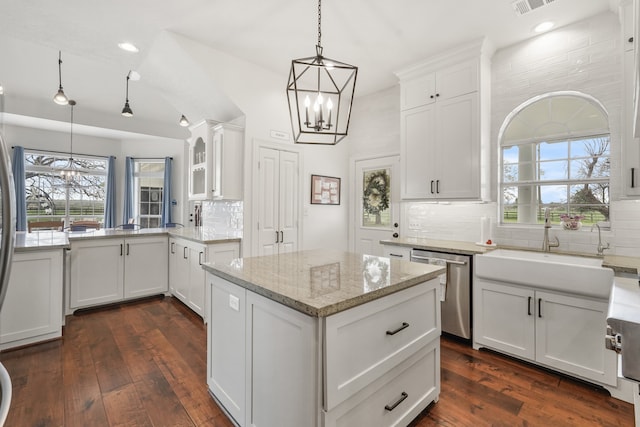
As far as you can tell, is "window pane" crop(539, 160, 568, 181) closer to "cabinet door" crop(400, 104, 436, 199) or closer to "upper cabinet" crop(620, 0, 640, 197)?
"upper cabinet" crop(620, 0, 640, 197)

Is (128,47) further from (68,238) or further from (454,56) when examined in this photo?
(454,56)

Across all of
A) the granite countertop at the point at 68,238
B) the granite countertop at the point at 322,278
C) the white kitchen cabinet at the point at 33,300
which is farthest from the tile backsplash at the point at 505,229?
the white kitchen cabinet at the point at 33,300

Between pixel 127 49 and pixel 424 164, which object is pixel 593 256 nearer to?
pixel 424 164

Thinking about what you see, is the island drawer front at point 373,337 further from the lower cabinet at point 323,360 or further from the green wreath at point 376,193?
the green wreath at point 376,193

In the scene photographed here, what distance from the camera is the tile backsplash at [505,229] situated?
8.11 ft

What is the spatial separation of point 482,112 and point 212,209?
3719mm

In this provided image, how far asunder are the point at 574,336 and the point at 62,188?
9519mm

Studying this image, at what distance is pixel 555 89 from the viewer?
9.35 ft

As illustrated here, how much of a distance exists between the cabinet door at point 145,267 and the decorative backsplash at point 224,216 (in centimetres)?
68

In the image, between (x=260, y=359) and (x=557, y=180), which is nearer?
(x=260, y=359)

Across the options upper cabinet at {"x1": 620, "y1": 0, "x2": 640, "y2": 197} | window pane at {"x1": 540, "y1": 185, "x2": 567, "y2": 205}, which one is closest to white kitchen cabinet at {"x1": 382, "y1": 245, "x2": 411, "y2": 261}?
window pane at {"x1": 540, "y1": 185, "x2": 567, "y2": 205}

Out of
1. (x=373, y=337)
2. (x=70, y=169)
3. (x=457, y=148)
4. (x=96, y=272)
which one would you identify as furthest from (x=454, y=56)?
(x=70, y=169)

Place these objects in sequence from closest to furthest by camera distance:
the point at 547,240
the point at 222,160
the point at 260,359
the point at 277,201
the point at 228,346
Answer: the point at 260,359
the point at 228,346
the point at 547,240
the point at 222,160
the point at 277,201

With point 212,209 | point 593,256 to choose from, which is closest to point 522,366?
point 593,256
